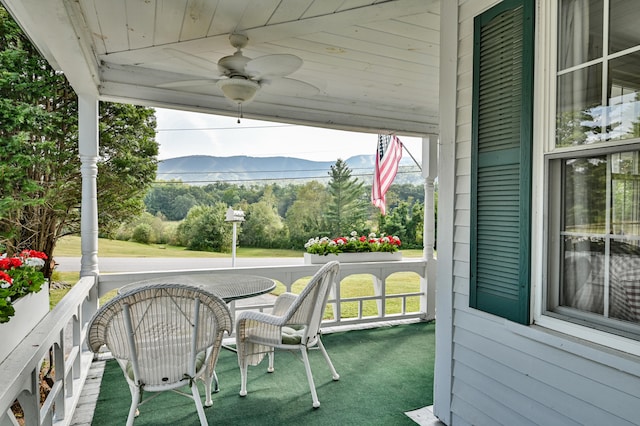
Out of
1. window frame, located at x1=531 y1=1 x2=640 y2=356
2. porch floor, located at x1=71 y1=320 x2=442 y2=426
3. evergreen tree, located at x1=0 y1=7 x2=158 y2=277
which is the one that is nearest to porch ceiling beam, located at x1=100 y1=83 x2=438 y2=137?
porch floor, located at x1=71 y1=320 x2=442 y2=426

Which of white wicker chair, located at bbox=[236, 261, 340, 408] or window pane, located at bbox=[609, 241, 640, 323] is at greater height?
window pane, located at bbox=[609, 241, 640, 323]

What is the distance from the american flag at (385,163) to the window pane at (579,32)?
136 inches

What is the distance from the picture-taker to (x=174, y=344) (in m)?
2.10

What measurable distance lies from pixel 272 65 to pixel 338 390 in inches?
92.1

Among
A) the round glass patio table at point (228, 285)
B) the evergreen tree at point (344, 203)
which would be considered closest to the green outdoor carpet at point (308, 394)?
the round glass patio table at point (228, 285)

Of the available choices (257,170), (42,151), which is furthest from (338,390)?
(257,170)

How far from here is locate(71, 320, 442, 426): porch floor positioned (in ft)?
8.43

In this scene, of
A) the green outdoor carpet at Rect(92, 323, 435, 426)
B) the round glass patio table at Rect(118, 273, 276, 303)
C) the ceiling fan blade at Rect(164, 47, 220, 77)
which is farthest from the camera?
Answer: the ceiling fan blade at Rect(164, 47, 220, 77)

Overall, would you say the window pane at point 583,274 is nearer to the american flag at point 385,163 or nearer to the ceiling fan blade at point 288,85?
the ceiling fan blade at point 288,85

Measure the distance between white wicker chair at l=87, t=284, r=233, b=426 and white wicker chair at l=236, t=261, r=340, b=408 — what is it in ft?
1.88

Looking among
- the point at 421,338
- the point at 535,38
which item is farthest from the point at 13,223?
the point at 535,38

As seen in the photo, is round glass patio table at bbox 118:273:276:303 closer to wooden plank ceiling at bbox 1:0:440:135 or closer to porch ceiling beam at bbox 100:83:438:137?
wooden plank ceiling at bbox 1:0:440:135

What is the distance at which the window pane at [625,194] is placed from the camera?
1.45 m

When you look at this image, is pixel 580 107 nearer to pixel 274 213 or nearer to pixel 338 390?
pixel 338 390
